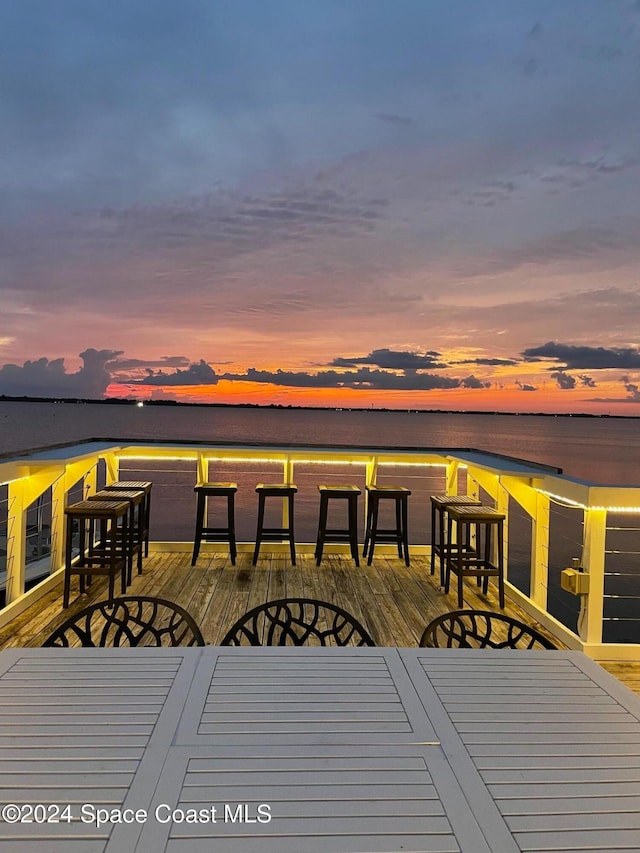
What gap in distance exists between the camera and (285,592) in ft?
11.9

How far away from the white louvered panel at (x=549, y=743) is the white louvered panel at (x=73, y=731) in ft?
1.89

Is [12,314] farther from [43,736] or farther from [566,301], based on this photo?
[43,736]

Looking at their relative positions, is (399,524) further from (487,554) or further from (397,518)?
(487,554)

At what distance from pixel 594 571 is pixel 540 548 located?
618 millimetres

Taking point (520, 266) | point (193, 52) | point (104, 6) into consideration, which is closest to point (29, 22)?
point (104, 6)

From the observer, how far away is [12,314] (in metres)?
13.2

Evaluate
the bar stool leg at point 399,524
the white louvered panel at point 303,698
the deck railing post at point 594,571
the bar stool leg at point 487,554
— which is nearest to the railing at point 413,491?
the deck railing post at point 594,571

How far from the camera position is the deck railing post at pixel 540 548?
A: 10.9ft

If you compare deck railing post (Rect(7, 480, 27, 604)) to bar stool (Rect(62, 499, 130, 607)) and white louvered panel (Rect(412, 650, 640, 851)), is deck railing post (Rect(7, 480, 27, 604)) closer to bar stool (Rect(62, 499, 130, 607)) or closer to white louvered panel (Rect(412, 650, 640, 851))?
bar stool (Rect(62, 499, 130, 607))

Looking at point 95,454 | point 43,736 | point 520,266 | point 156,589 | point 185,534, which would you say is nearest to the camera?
point 43,736

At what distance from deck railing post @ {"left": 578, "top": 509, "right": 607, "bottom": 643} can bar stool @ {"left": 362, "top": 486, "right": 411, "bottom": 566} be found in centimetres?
163

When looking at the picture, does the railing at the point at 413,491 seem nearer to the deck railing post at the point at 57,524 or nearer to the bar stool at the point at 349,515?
the deck railing post at the point at 57,524

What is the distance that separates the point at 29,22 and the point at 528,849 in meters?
7.67

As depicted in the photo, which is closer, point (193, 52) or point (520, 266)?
point (193, 52)
